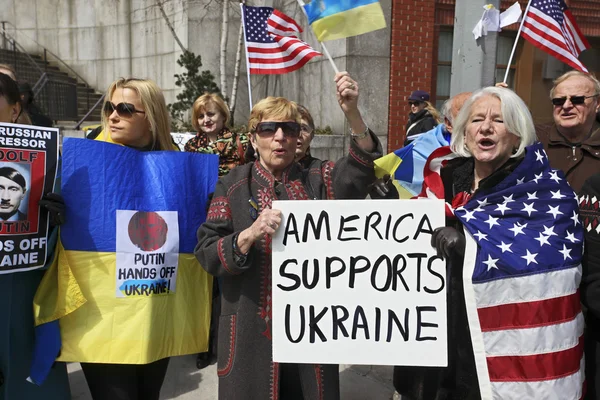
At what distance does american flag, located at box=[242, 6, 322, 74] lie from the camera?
4726 millimetres

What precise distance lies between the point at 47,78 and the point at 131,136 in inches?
523

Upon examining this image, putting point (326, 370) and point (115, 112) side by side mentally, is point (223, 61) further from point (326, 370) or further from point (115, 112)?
point (326, 370)

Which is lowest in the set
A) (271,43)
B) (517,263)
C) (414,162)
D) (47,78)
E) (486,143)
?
(517,263)

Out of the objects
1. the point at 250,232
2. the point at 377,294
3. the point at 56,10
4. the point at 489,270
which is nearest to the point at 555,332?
the point at 489,270

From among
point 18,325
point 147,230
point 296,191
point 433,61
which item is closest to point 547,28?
point 296,191

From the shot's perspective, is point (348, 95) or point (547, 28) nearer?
point (348, 95)

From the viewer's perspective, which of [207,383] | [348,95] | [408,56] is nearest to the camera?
[348,95]

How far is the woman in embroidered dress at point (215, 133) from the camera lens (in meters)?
4.81

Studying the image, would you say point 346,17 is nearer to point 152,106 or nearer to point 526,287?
point 152,106

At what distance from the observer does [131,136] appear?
2.58 meters

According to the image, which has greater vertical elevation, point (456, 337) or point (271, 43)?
point (271, 43)

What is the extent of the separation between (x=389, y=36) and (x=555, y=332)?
27.2ft

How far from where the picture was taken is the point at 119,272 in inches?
96.8

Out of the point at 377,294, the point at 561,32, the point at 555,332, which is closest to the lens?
the point at 555,332
